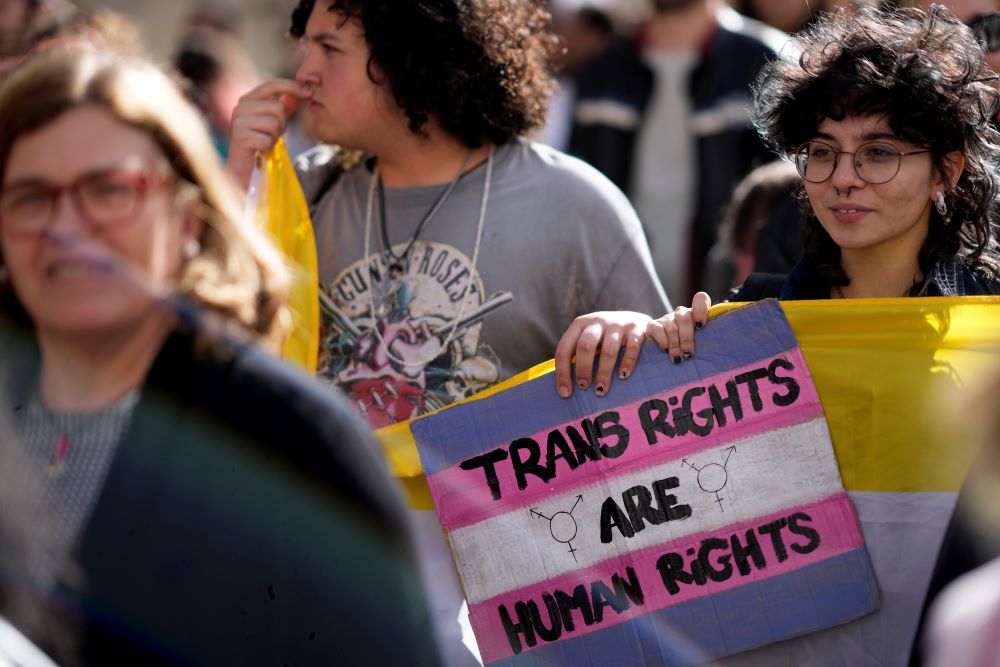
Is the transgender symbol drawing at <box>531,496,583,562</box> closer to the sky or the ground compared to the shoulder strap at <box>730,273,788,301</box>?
closer to the ground

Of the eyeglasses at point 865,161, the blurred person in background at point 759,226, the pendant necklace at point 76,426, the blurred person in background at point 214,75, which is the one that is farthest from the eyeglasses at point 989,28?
the blurred person in background at point 214,75

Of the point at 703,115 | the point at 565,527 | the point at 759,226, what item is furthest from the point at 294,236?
the point at 703,115

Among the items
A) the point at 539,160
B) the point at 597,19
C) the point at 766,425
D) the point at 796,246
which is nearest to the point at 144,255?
the point at 766,425

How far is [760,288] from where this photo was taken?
312 cm

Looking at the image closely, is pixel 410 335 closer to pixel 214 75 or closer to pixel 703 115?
pixel 703 115

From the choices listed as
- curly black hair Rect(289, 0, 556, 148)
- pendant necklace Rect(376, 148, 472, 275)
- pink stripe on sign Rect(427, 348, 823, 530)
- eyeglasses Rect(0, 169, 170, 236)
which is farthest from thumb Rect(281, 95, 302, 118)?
eyeglasses Rect(0, 169, 170, 236)

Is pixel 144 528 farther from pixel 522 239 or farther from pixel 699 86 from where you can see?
pixel 699 86

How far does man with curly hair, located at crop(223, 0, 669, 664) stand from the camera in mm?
3355

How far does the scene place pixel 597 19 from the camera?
8.77 meters

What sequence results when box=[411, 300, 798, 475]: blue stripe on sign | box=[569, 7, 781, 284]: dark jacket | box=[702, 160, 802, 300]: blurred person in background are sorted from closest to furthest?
box=[411, 300, 798, 475]: blue stripe on sign → box=[702, 160, 802, 300]: blurred person in background → box=[569, 7, 781, 284]: dark jacket

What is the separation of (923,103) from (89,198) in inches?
69.7

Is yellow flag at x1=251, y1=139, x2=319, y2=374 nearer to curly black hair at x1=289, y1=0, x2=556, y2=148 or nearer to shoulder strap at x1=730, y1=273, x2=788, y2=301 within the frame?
curly black hair at x1=289, y1=0, x2=556, y2=148

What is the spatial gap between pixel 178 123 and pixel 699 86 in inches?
167

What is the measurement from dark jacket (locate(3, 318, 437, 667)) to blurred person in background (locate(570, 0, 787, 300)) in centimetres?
412
